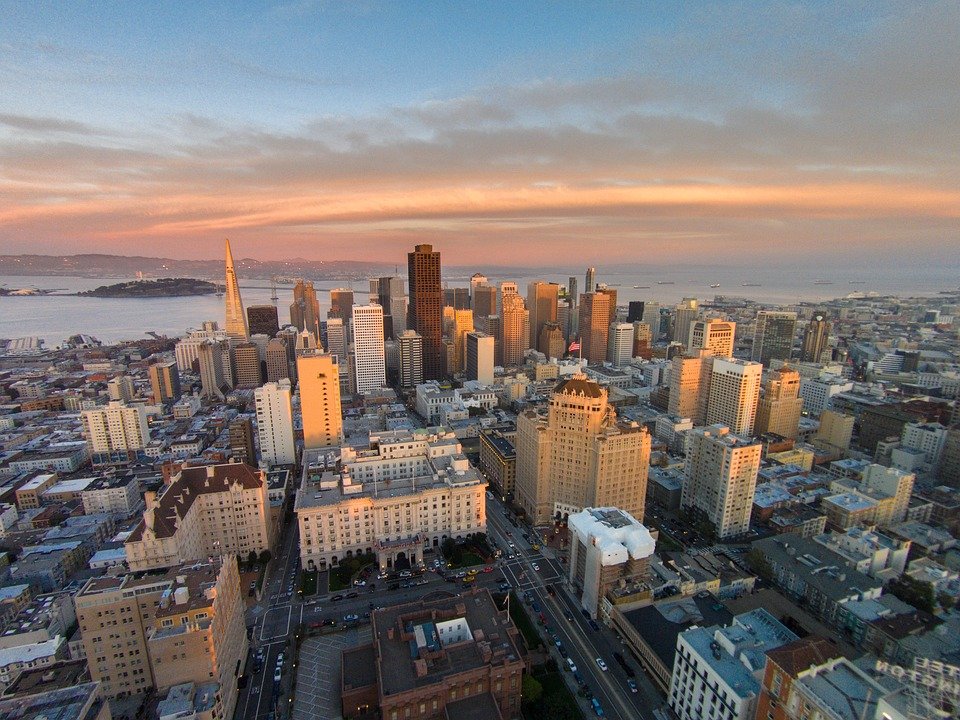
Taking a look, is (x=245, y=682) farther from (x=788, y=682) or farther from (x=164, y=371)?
(x=164, y=371)

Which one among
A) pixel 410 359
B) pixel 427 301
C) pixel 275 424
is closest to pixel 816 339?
pixel 427 301

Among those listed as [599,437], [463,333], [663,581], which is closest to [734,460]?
[599,437]

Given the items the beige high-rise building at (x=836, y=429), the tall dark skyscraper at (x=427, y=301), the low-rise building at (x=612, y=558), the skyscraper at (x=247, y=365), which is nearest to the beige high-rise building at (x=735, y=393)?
the beige high-rise building at (x=836, y=429)

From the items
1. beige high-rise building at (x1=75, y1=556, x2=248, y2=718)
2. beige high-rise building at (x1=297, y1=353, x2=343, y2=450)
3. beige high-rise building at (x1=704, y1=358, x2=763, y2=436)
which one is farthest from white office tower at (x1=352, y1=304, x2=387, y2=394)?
beige high-rise building at (x1=75, y1=556, x2=248, y2=718)

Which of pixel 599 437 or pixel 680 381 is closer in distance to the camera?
pixel 599 437

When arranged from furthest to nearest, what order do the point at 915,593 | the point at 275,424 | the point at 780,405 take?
the point at 780,405, the point at 275,424, the point at 915,593

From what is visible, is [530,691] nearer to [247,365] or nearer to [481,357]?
[481,357]

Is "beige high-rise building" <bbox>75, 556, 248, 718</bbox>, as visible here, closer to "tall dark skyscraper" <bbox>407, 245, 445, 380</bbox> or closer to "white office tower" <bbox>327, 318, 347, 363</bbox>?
"tall dark skyscraper" <bbox>407, 245, 445, 380</bbox>

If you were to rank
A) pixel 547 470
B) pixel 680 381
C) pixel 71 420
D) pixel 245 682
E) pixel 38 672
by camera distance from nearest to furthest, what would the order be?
pixel 38 672 < pixel 245 682 < pixel 547 470 < pixel 680 381 < pixel 71 420

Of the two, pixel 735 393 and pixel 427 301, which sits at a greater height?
pixel 427 301
